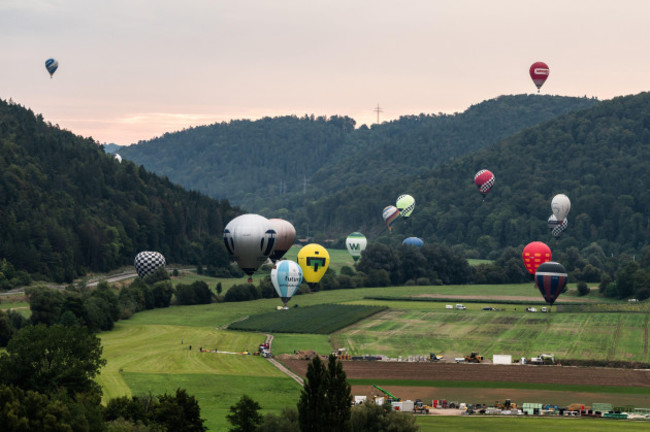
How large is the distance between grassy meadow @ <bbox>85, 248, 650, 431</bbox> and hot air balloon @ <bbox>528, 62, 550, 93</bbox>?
64454 mm

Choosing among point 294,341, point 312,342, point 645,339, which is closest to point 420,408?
point 312,342

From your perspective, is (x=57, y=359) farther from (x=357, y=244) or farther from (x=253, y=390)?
(x=357, y=244)

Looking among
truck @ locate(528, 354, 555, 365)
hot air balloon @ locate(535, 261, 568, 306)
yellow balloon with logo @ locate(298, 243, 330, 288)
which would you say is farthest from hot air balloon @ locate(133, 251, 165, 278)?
truck @ locate(528, 354, 555, 365)

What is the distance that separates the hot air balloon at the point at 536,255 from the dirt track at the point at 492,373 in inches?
2318

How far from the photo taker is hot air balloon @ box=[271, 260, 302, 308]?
5025 inches

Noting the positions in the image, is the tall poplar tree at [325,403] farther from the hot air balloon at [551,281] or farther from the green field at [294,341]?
the hot air balloon at [551,281]

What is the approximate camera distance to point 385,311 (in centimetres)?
12756

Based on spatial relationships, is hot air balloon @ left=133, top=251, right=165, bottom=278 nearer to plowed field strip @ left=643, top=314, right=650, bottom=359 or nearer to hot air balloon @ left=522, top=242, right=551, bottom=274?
hot air balloon @ left=522, top=242, right=551, bottom=274

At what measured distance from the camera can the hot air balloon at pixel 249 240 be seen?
11538 cm

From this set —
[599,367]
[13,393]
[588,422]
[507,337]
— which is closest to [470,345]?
[507,337]

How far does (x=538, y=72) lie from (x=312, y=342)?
108491 mm

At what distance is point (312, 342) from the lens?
102 metres

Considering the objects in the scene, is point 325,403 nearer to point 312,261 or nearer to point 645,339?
point 645,339

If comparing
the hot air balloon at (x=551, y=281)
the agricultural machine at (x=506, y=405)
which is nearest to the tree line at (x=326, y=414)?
the agricultural machine at (x=506, y=405)
